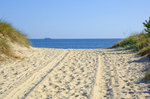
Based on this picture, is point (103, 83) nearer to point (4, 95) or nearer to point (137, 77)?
point (137, 77)

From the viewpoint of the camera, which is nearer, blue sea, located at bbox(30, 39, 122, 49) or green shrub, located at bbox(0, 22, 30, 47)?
green shrub, located at bbox(0, 22, 30, 47)

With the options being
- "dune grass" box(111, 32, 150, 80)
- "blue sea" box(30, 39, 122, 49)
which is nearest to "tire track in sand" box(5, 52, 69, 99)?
"dune grass" box(111, 32, 150, 80)

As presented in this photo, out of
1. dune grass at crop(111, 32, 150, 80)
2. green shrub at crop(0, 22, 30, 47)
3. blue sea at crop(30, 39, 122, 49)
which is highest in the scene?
green shrub at crop(0, 22, 30, 47)

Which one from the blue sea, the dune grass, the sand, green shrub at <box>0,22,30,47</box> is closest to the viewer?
the sand

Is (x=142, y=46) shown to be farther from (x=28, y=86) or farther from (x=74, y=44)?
(x=74, y=44)

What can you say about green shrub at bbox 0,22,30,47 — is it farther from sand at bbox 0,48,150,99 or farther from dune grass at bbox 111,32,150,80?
dune grass at bbox 111,32,150,80

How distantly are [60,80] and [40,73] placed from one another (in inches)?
56.4

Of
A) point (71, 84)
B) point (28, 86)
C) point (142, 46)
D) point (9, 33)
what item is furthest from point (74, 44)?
point (28, 86)

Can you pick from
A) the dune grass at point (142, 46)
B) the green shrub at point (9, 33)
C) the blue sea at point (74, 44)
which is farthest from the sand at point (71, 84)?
the blue sea at point (74, 44)

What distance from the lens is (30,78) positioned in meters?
8.03

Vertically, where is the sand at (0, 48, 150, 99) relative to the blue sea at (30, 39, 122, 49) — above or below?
above

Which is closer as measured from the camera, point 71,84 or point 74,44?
point 71,84

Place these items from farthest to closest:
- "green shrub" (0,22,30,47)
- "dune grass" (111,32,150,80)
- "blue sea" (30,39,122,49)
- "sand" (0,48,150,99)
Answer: "blue sea" (30,39,122,49) < "green shrub" (0,22,30,47) < "dune grass" (111,32,150,80) < "sand" (0,48,150,99)

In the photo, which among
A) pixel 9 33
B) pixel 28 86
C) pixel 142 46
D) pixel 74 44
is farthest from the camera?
pixel 74 44
